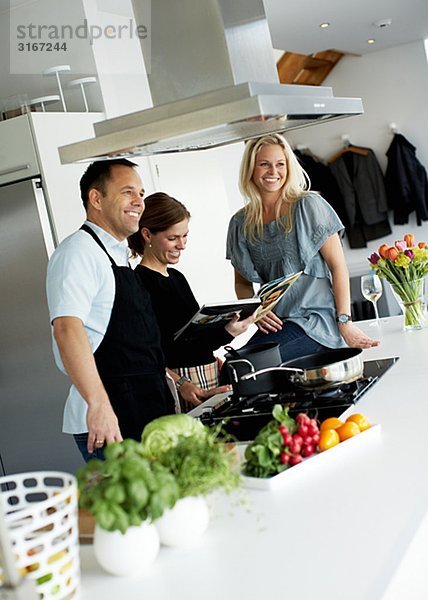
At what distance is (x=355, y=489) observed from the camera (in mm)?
1592

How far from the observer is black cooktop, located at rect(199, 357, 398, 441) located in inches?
86.5

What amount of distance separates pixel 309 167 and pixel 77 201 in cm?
516

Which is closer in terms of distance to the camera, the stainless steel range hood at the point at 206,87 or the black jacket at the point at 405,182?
the stainless steel range hood at the point at 206,87

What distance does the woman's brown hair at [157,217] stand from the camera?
3168 millimetres

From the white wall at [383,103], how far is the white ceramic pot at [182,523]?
6.99 metres

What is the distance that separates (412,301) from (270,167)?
2.64 ft

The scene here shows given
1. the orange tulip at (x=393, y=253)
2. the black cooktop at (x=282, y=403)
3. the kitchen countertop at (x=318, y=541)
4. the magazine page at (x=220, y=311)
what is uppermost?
the orange tulip at (x=393, y=253)

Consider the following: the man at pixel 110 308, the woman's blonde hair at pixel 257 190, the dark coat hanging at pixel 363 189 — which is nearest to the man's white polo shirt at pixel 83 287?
the man at pixel 110 308

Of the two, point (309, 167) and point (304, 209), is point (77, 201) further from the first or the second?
point (309, 167)

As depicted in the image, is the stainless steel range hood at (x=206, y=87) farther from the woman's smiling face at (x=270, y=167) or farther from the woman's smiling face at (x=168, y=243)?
the woman's smiling face at (x=270, y=167)

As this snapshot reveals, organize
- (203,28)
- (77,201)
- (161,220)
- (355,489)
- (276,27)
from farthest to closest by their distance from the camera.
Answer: (276,27) < (77,201) < (161,220) < (203,28) < (355,489)

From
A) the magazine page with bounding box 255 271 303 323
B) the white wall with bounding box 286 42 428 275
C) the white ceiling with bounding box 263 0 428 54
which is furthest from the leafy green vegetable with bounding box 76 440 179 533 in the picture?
the white wall with bounding box 286 42 428 275

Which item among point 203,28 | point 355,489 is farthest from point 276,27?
point 355,489

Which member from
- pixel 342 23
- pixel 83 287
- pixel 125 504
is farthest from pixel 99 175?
pixel 342 23
